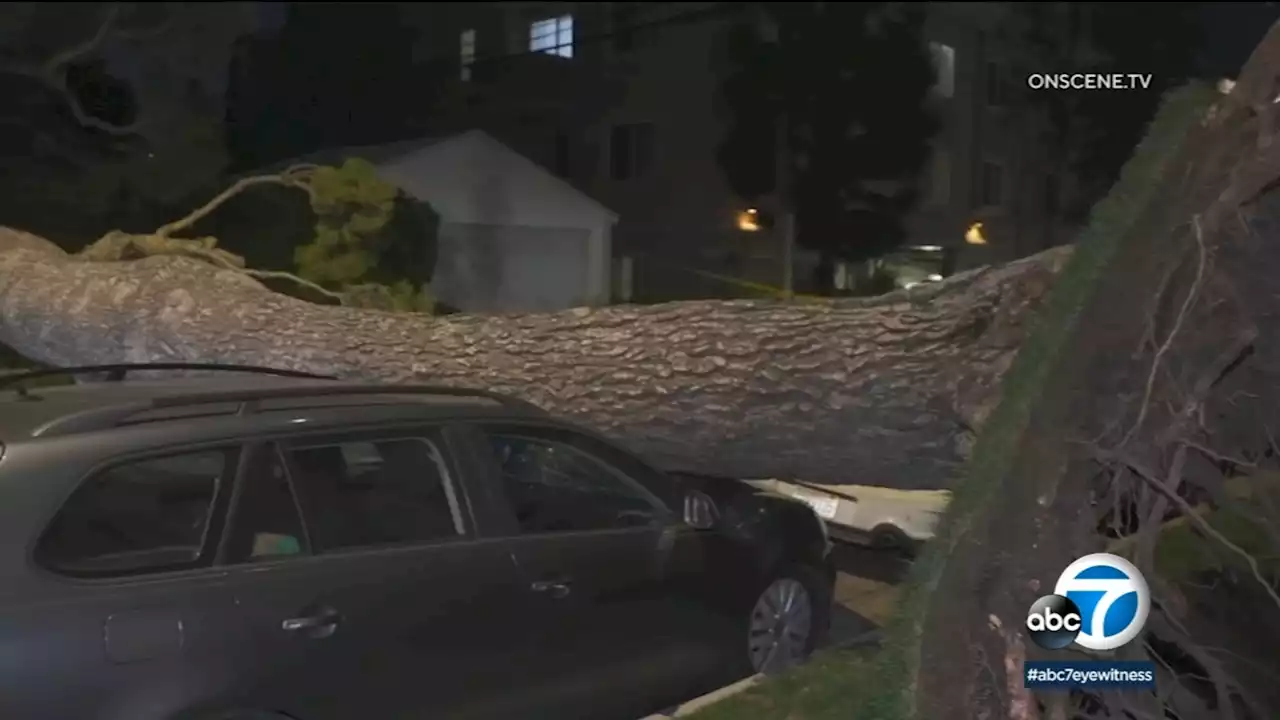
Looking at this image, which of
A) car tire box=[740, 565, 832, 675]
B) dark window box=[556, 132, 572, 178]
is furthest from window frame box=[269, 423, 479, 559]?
dark window box=[556, 132, 572, 178]

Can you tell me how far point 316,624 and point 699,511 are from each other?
1.42m

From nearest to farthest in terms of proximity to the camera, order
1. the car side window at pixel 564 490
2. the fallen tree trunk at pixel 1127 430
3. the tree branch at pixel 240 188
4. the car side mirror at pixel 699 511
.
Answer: the fallen tree trunk at pixel 1127 430, the car side window at pixel 564 490, the car side mirror at pixel 699 511, the tree branch at pixel 240 188

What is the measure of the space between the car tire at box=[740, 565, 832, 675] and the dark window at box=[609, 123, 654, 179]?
1.91m

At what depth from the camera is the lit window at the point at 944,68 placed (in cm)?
520

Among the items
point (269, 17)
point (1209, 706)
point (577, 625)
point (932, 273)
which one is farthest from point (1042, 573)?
point (269, 17)

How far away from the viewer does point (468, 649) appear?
332 cm

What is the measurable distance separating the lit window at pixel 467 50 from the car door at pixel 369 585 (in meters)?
2.14

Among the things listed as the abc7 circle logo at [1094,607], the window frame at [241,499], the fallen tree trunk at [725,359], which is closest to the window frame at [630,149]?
the fallen tree trunk at [725,359]

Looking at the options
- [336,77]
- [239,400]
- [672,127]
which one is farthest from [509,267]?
[239,400]

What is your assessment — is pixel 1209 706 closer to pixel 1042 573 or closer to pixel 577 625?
pixel 1042 573

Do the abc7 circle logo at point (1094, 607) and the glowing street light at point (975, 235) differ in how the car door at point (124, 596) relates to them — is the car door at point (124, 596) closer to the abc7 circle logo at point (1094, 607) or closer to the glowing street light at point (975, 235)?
the abc7 circle logo at point (1094, 607)

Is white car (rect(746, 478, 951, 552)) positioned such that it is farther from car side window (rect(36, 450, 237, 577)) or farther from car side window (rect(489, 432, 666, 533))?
car side window (rect(36, 450, 237, 577))

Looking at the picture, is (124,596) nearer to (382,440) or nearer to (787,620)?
(382,440)

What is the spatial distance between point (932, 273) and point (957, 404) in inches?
41.6
